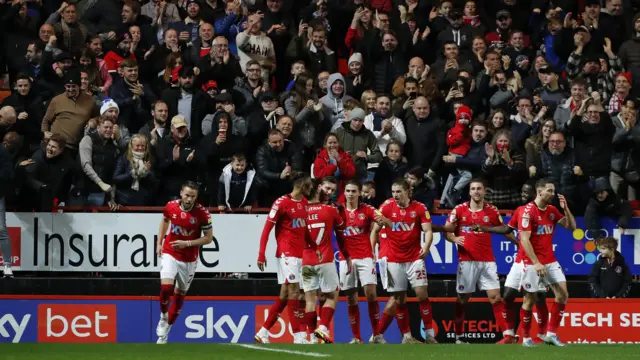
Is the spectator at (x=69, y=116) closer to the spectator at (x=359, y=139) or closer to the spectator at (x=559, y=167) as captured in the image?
the spectator at (x=359, y=139)

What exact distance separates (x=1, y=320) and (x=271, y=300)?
3.72m

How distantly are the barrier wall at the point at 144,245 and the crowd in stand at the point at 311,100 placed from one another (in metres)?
0.25

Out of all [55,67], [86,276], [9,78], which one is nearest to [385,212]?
[86,276]

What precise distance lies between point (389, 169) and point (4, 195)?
5.24 meters

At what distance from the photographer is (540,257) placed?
51.4 feet

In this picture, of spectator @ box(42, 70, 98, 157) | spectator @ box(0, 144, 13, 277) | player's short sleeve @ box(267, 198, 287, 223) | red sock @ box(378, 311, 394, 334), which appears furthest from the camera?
spectator @ box(42, 70, 98, 157)

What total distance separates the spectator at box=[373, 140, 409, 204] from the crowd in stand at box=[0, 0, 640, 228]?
2 centimetres

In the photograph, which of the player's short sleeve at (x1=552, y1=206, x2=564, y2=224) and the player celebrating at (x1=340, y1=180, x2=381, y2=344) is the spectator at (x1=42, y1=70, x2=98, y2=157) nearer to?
the player celebrating at (x1=340, y1=180, x2=381, y2=344)

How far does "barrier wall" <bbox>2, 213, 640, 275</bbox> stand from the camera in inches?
710

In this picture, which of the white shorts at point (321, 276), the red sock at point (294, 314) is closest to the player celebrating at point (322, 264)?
the white shorts at point (321, 276)

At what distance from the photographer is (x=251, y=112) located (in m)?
19.0

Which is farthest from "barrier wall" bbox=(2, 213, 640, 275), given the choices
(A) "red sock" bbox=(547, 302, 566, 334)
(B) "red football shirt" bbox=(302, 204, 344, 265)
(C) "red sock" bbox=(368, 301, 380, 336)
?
(A) "red sock" bbox=(547, 302, 566, 334)

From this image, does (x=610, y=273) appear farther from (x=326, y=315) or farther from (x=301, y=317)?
(x=301, y=317)

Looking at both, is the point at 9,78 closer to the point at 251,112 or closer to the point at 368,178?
the point at 251,112
